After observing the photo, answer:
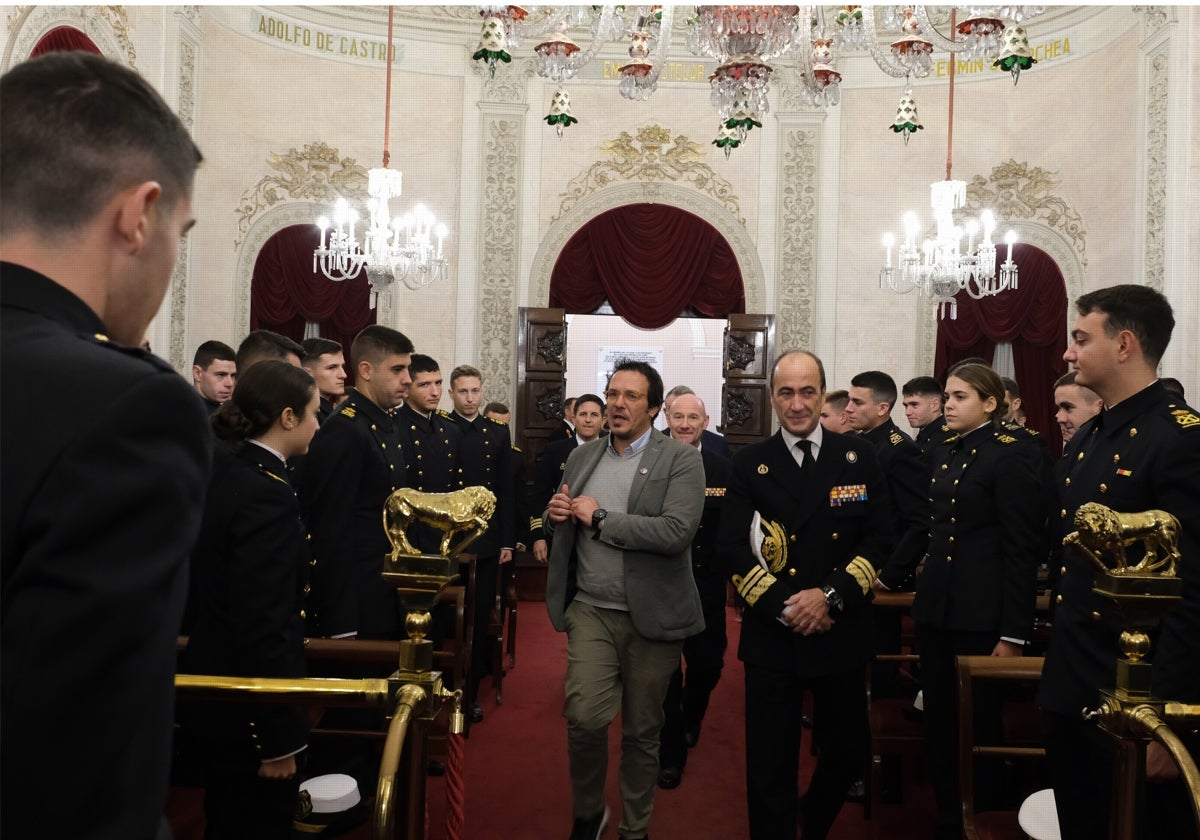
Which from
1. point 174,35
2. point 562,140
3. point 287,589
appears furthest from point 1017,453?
point 174,35

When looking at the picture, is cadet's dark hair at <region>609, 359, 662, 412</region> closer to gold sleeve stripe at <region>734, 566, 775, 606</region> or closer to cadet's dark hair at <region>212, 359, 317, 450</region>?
gold sleeve stripe at <region>734, 566, 775, 606</region>

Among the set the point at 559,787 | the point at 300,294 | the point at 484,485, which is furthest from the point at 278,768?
the point at 300,294

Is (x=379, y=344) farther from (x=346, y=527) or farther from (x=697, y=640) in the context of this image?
(x=697, y=640)

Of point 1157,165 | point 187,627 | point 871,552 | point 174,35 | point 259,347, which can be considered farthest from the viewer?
point 174,35

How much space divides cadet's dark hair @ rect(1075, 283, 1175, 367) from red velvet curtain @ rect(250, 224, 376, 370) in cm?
792

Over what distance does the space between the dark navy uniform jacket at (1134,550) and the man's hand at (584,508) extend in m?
1.46

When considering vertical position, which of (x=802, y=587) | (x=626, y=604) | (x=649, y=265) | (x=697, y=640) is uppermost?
(x=649, y=265)

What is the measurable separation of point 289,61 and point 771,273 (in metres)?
5.51

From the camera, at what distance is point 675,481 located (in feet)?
10.6

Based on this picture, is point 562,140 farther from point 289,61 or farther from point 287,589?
point 287,589

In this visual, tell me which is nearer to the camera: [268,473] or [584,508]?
[268,473]

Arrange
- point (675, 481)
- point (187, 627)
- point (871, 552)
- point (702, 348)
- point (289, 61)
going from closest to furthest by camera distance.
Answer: point (187, 627), point (871, 552), point (675, 481), point (289, 61), point (702, 348)

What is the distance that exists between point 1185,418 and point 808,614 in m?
1.18

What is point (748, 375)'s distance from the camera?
942cm
